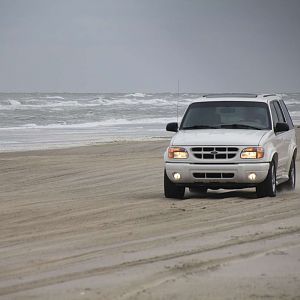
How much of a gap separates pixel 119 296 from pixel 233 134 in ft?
21.7

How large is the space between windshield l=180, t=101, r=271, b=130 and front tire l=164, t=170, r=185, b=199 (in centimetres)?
107

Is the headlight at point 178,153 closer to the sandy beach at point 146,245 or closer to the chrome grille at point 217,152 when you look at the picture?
the chrome grille at point 217,152

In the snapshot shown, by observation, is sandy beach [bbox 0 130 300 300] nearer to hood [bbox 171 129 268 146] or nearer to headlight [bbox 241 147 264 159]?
headlight [bbox 241 147 264 159]

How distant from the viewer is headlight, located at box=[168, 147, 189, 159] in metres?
11.8

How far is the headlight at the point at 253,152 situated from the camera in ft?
38.3

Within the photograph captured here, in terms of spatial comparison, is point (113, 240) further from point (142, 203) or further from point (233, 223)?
point (142, 203)

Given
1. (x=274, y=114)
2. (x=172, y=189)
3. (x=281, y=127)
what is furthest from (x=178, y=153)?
(x=274, y=114)

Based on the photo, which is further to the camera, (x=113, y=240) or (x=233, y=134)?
(x=233, y=134)

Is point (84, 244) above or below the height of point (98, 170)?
above

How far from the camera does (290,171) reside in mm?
13773

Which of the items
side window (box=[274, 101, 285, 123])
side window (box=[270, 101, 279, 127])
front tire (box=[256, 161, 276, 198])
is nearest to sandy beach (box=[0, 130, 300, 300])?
front tire (box=[256, 161, 276, 198])

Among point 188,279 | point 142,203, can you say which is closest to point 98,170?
point 142,203

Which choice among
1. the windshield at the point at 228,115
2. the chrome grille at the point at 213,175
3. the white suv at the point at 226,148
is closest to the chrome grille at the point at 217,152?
the white suv at the point at 226,148

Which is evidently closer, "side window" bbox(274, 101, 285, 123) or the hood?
the hood
